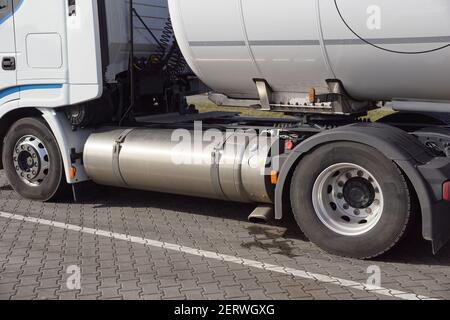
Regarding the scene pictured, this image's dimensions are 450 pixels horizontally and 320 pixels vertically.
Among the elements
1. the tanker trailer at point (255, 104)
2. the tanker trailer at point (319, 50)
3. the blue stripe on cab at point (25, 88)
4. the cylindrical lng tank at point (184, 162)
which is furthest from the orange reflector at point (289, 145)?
the blue stripe on cab at point (25, 88)

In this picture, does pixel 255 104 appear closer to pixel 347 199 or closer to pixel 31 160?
pixel 347 199

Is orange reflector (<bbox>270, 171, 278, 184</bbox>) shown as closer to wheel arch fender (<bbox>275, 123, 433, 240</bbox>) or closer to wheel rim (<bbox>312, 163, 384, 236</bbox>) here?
wheel arch fender (<bbox>275, 123, 433, 240</bbox>)

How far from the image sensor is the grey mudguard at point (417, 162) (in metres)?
4.91

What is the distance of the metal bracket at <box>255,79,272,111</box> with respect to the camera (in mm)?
6102

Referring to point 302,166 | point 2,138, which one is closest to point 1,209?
point 2,138

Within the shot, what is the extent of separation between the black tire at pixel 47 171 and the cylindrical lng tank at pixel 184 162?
17.8 inches

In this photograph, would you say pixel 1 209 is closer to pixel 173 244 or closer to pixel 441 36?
pixel 173 244

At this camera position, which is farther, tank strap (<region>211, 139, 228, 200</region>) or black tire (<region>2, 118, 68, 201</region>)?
black tire (<region>2, 118, 68, 201</region>)

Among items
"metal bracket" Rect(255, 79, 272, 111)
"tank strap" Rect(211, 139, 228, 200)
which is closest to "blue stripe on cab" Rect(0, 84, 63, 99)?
"tank strap" Rect(211, 139, 228, 200)

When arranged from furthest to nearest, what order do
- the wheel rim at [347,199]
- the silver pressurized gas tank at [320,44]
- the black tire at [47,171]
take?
the black tire at [47,171], the wheel rim at [347,199], the silver pressurized gas tank at [320,44]

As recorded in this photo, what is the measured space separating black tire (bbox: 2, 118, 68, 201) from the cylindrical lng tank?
0.45 m

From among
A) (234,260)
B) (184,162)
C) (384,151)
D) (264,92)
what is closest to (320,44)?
(264,92)

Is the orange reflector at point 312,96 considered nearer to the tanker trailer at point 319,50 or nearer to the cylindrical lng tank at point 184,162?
the tanker trailer at point 319,50

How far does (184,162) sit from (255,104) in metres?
0.98
